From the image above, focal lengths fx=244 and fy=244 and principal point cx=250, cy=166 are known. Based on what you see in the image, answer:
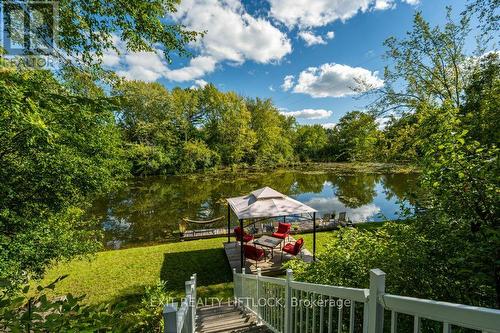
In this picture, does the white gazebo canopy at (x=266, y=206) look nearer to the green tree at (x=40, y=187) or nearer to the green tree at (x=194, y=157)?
the green tree at (x=40, y=187)

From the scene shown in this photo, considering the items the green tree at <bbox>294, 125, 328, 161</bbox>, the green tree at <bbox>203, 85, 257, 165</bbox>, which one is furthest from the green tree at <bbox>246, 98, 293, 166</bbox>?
the green tree at <bbox>294, 125, 328, 161</bbox>

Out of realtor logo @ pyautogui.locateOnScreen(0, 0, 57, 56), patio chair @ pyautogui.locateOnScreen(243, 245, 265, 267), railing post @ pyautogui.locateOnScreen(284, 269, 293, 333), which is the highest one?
realtor logo @ pyautogui.locateOnScreen(0, 0, 57, 56)

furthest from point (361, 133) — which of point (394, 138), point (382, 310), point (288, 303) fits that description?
point (382, 310)

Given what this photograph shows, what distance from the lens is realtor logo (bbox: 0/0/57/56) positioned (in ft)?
10.5

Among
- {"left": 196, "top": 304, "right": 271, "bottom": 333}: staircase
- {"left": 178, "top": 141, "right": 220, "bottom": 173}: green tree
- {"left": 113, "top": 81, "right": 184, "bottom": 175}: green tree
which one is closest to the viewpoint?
{"left": 196, "top": 304, "right": 271, "bottom": 333}: staircase

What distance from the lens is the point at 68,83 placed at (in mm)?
4184

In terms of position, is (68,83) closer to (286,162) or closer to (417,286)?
(417,286)

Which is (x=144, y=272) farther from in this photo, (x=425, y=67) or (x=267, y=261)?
(x=425, y=67)

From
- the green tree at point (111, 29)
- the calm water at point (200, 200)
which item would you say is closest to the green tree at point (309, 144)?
the calm water at point (200, 200)

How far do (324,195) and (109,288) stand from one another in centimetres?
1857

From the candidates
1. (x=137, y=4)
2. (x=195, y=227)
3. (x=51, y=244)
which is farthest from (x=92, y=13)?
(x=195, y=227)

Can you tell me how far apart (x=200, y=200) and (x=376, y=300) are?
64.0ft

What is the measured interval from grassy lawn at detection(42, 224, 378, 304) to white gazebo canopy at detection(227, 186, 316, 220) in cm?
142

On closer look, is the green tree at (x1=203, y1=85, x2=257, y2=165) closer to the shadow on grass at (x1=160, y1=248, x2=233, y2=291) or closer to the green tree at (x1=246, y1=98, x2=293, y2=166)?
the green tree at (x1=246, y1=98, x2=293, y2=166)
